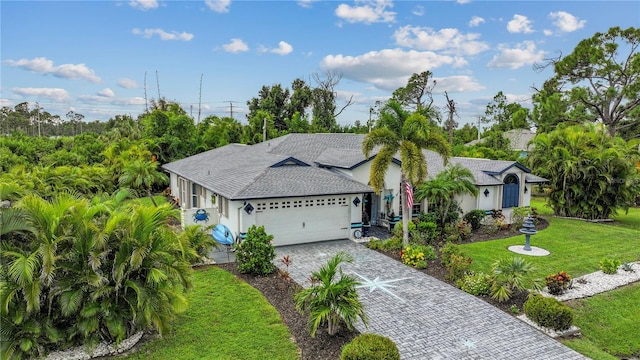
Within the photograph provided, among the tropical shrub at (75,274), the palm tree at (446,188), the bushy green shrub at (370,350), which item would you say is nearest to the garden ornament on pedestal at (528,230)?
the palm tree at (446,188)

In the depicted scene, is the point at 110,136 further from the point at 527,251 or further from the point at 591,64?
the point at 591,64

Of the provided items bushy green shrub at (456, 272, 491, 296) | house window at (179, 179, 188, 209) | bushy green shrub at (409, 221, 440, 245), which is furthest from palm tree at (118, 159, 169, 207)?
bushy green shrub at (456, 272, 491, 296)

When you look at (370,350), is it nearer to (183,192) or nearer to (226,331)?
(226,331)

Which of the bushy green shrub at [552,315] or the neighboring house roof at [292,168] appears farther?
the neighboring house roof at [292,168]

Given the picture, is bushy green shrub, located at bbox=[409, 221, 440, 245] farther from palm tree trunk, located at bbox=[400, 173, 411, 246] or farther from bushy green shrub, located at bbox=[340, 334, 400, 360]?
bushy green shrub, located at bbox=[340, 334, 400, 360]

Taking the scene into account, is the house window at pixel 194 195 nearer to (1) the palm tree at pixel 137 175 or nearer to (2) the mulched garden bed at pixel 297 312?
(1) the palm tree at pixel 137 175

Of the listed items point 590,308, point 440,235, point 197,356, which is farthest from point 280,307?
point 440,235
